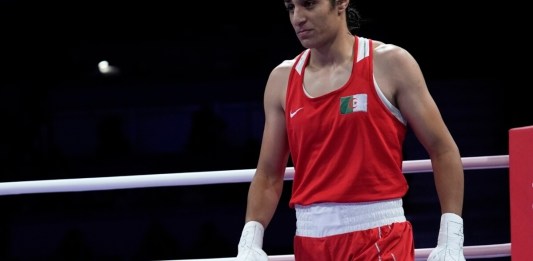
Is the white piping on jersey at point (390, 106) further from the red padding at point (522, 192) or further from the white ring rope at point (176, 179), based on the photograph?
the white ring rope at point (176, 179)

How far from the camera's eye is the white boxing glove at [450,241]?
1.79 m

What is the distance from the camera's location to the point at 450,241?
1806mm

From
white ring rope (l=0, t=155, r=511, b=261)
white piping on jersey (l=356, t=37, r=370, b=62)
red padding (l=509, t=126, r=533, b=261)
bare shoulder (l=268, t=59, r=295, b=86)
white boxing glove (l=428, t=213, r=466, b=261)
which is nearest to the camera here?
white boxing glove (l=428, t=213, r=466, b=261)

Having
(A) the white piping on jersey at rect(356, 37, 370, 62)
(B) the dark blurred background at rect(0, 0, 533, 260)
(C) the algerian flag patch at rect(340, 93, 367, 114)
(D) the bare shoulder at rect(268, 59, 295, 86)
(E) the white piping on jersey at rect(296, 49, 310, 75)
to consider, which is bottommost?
(B) the dark blurred background at rect(0, 0, 533, 260)

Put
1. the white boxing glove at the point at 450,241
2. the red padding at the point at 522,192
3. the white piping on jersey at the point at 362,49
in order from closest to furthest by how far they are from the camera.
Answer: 1. the white boxing glove at the point at 450,241
2. the white piping on jersey at the point at 362,49
3. the red padding at the point at 522,192

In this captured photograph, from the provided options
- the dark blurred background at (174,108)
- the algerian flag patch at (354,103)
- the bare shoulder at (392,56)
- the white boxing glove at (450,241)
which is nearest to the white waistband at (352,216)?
the white boxing glove at (450,241)

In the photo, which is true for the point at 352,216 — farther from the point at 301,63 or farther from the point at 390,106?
the point at 301,63

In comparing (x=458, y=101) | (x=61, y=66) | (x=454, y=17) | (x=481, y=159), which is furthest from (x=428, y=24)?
(x=481, y=159)

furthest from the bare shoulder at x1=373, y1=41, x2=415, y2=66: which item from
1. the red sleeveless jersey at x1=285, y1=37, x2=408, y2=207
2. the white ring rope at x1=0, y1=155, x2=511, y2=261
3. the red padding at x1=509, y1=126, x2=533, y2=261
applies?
the white ring rope at x1=0, y1=155, x2=511, y2=261

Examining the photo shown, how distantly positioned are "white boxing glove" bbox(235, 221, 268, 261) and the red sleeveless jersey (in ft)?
0.51

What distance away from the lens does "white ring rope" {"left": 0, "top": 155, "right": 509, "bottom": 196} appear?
254 cm

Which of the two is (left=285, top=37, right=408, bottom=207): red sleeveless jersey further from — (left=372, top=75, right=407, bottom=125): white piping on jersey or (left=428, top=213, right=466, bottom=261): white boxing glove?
(left=428, top=213, right=466, bottom=261): white boxing glove

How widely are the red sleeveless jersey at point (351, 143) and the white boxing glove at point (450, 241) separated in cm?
14

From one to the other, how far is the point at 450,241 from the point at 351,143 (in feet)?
1.06
